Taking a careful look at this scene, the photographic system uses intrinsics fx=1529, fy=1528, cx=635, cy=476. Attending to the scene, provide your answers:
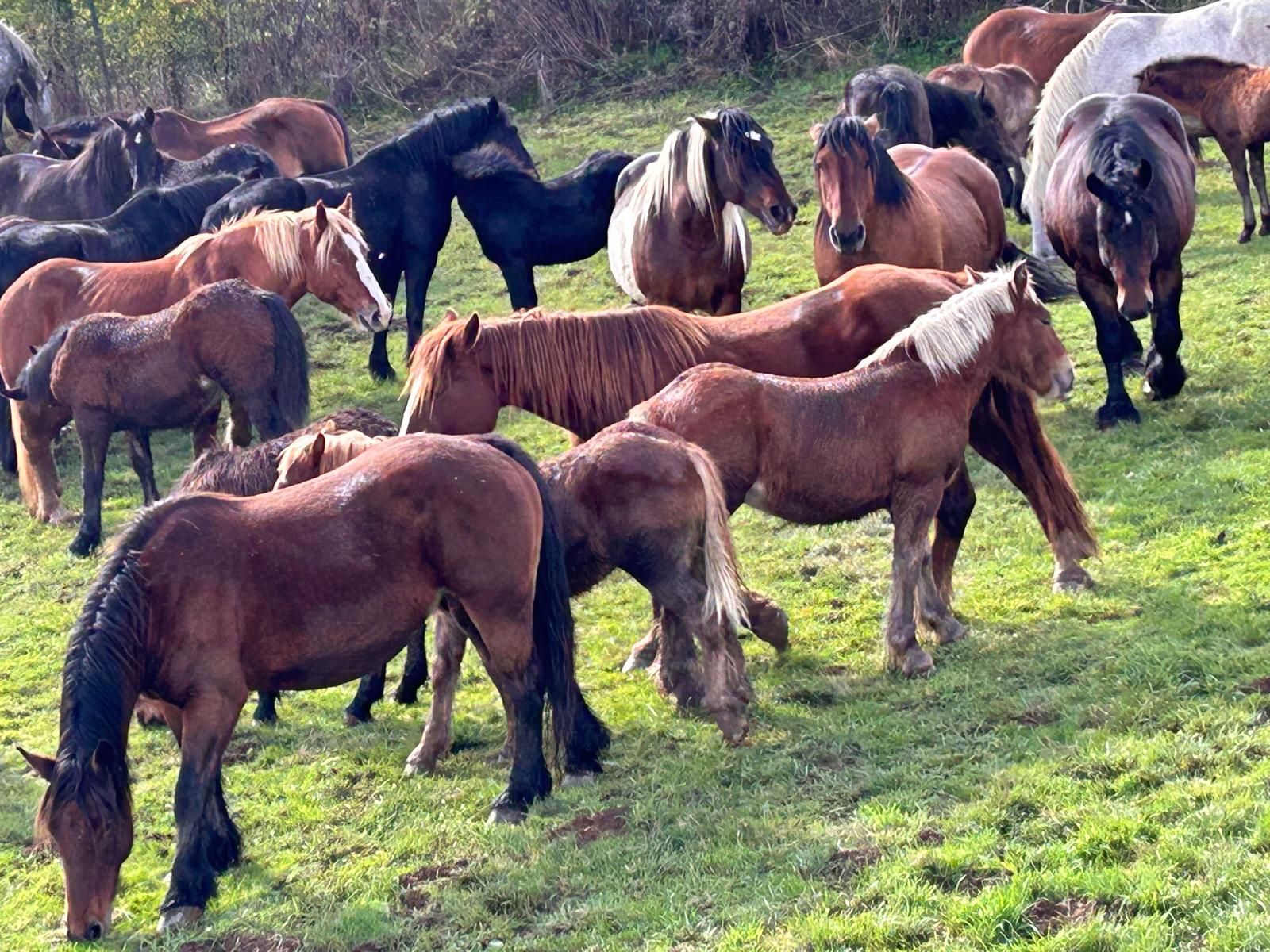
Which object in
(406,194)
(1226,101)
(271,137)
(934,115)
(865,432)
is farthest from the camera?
(271,137)

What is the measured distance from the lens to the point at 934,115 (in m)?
15.4

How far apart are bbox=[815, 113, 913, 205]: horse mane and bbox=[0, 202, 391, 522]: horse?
3.53m

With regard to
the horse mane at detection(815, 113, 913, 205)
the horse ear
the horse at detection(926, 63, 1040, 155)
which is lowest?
the horse ear

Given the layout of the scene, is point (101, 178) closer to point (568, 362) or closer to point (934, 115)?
point (934, 115)

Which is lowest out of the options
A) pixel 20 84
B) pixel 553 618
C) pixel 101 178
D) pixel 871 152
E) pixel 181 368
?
pixel 553 618

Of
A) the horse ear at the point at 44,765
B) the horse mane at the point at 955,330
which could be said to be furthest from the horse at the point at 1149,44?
the horse ear at the point at 44,765

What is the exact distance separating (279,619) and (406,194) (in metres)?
8.68

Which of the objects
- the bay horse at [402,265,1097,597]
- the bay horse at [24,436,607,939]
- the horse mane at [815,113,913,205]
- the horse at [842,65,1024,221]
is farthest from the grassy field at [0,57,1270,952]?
the horse at [842,65,1024,221]

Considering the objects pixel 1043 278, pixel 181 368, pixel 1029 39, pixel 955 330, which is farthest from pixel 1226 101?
pixel 181 368

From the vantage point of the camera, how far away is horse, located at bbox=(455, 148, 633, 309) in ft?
44.7

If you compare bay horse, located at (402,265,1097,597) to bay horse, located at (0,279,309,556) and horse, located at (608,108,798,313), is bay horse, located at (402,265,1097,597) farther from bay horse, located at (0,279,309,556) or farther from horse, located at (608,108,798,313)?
bay horse, located at (0,279,309,556)

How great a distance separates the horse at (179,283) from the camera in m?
11.2

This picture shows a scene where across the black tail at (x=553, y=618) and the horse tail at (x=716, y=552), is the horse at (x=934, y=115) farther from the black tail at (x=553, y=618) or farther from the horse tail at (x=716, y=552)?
the black tail at (x=553, y=618)

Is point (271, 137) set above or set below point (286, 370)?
above
